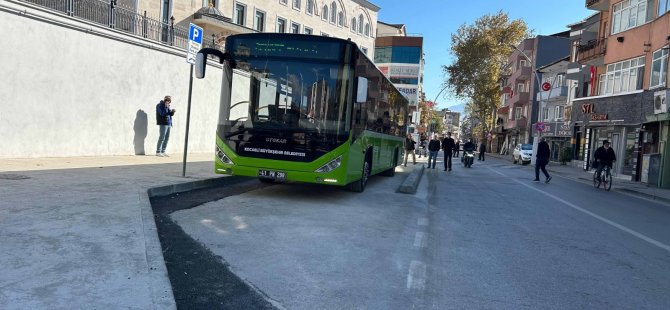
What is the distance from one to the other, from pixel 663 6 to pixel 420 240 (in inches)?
938

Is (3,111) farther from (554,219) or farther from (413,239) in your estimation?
(554,219)

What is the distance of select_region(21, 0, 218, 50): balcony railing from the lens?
1304 centimetres

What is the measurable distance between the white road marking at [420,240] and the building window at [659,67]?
21690mm

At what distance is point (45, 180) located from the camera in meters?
8.37

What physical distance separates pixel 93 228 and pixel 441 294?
12.1 feet

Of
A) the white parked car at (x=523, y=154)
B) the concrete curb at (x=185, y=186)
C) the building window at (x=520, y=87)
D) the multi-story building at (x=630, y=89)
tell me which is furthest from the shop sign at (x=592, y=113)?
the building window at (x=520, y=87)

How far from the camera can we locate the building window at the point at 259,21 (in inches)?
1417

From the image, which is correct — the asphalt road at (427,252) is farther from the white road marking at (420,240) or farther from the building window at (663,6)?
the building window at (663,6)

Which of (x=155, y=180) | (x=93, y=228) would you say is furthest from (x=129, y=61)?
(x=93, y=228)

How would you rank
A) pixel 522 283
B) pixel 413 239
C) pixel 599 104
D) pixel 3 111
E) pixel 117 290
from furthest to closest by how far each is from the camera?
pixel 599 104, pixel 3 111, pixel 413 239, pixel 522 283, pixel 117 290

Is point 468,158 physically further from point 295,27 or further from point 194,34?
point 194,34

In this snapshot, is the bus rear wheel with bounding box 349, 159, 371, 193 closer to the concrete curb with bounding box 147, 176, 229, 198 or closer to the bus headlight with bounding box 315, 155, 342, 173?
the bus headlight with bounding box 315, 155, 342, 173

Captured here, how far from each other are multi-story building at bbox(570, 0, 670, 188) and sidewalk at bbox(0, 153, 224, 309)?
2169 centimetres

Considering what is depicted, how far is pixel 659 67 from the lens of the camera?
78.6 feet
